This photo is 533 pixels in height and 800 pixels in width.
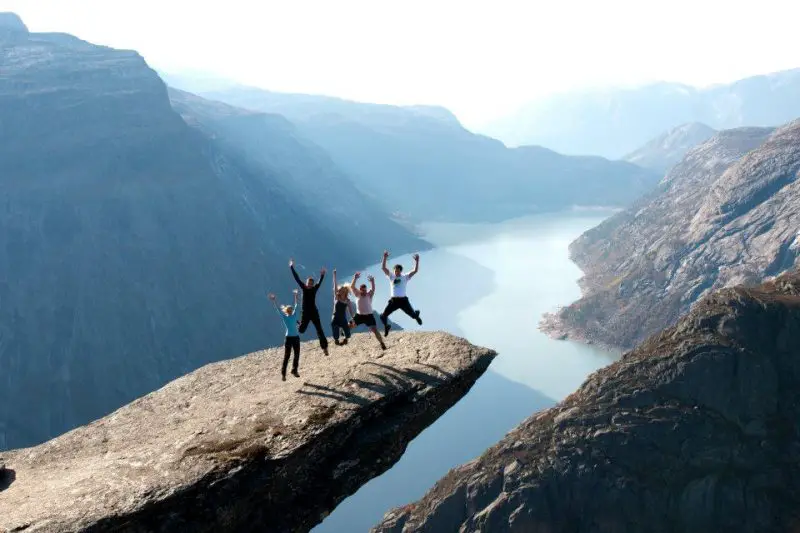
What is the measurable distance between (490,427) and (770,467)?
95.5m

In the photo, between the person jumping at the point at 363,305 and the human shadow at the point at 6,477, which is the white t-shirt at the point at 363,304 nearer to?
the person jumping at the point at 363,305

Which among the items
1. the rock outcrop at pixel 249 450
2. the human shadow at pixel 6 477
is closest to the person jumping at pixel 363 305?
the rock outcrop at pixel 249 450

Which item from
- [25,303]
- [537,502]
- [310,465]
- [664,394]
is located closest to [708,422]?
[664,394]

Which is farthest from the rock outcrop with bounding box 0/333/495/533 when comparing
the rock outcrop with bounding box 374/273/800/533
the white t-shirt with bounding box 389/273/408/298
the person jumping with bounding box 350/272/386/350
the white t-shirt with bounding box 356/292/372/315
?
the rock outcrop with bounding box 374/273/800/533

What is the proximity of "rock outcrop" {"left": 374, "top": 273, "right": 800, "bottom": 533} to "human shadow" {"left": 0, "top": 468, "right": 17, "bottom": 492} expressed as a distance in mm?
75189

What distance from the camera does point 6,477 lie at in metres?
24.3

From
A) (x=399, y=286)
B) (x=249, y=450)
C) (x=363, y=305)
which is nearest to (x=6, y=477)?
(x=249, y=450)

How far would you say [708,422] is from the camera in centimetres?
8994

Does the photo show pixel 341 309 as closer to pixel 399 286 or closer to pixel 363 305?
pixel 363 305

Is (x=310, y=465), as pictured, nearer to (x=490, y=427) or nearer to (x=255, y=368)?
(x=255, y=368)

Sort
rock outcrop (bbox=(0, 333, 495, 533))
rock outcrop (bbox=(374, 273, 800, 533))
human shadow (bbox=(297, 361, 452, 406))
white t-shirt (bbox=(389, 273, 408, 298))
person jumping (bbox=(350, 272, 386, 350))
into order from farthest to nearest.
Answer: rock outcrop (bbox=(374, 273, 800, 533)) → white t-shirt (bbox=(389, 273, 408, 298)) → person jumping (bbox=(350, 272, 386, 350)) → human shadow (bbox=(297, 361, 452, 406)) → rock outcrop (bbox=(0, 333, 495, 533))

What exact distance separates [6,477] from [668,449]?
289 ft

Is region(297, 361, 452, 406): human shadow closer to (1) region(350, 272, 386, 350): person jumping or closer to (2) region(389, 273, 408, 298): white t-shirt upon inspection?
(1) region(350, 272, 386, 350): person jumping

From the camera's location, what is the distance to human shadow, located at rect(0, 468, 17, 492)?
23.3m
